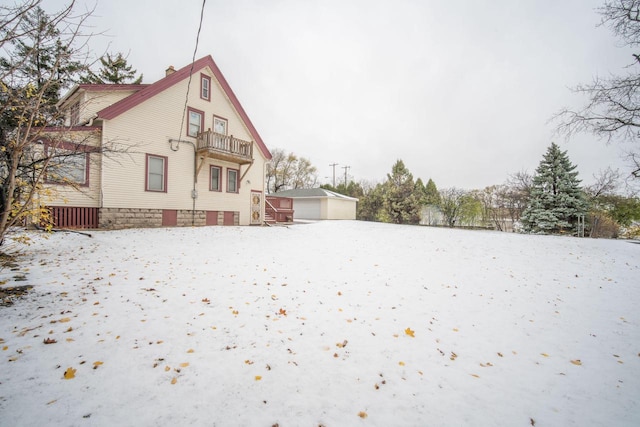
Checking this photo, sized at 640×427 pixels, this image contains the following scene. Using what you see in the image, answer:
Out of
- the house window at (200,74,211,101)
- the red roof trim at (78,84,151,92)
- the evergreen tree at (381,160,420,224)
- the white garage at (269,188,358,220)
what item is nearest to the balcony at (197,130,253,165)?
the house window at (200,74,211,101)

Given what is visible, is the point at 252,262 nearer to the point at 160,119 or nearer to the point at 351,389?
the point at 351,389

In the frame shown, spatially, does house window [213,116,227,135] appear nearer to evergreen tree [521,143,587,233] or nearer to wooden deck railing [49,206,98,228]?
wooden deck railing [49,206,98,228]

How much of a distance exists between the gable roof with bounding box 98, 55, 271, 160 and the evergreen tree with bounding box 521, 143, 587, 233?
23398 mm

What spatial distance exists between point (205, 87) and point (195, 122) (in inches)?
90.8

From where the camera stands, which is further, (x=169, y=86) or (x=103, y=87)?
(x=169, y=86)

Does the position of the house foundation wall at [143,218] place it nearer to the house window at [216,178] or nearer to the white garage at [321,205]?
the house window at [216,178]

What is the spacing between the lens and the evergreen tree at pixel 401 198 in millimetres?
26156

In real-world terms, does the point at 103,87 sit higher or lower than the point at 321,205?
higher

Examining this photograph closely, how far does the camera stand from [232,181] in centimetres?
1577

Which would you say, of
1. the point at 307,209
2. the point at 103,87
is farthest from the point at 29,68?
the point at 307,209

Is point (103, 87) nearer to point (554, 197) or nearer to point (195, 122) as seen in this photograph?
point (195, 122)

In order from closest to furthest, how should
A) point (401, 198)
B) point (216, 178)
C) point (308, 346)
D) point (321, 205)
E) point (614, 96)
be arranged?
1. point (308, 346)
2. point (614, 96)
3. point (216, 178)
4. point (401, 198)
5. point (321, 205)

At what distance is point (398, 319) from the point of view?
13.2 feet

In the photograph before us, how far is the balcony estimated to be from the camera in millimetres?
13219
